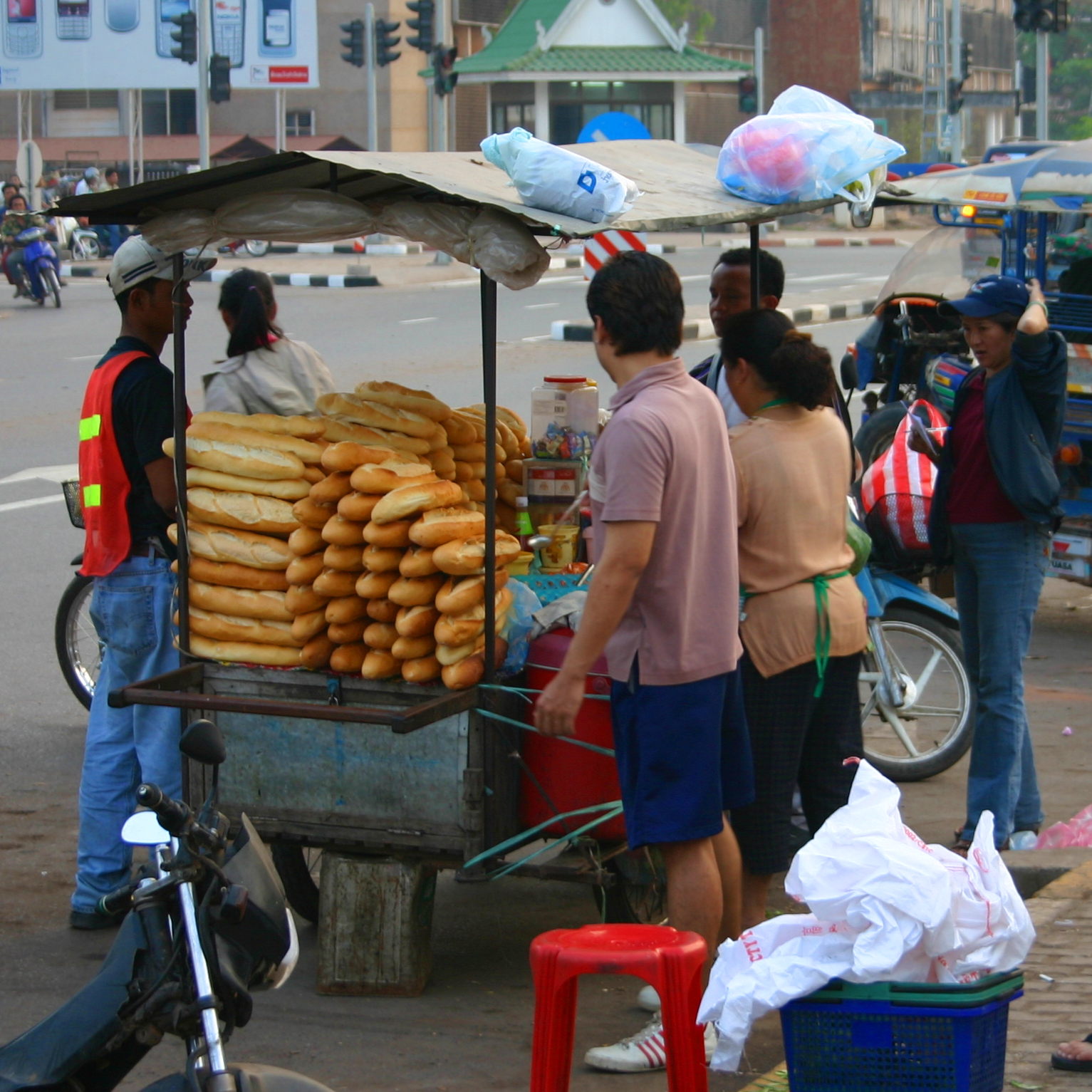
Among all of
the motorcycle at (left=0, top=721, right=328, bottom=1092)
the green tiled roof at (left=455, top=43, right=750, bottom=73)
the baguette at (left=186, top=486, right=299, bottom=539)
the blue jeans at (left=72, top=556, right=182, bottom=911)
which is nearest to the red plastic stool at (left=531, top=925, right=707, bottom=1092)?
the motorcycle at (left=0, top=721, right=328, bottom=1092)

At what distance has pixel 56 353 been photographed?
16.9 metres

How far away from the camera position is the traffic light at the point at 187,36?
2766 cm

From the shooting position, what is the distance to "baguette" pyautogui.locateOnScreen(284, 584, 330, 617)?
4.15m

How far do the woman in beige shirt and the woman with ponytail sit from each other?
148 centimetres

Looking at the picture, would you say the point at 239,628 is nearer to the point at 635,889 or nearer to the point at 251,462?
the point at 251,462

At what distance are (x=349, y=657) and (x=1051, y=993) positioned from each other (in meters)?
1.86

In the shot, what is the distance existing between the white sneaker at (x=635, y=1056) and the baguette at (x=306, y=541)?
4.64 feet

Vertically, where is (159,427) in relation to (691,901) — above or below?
above

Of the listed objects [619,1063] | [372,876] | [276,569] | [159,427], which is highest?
[159,427]

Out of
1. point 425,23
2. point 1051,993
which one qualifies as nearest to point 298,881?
point 1051,993

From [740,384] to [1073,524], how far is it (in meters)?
4.23

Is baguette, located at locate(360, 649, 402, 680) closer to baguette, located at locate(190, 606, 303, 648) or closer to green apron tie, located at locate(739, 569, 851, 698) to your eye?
baguette, located at locate(190, 606, 303, 648)

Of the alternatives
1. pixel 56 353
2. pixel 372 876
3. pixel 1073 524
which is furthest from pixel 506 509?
pixel 56 353

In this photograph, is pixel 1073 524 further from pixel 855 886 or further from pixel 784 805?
pixel 855 886
